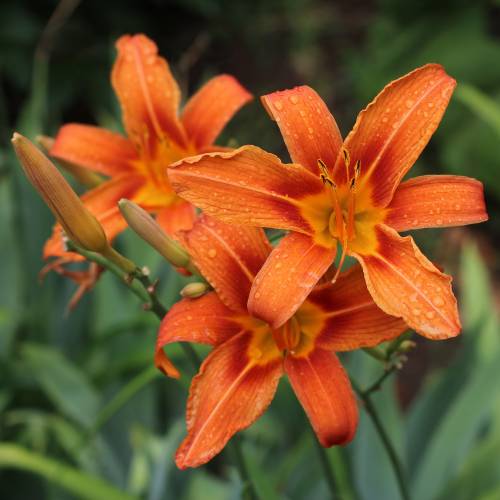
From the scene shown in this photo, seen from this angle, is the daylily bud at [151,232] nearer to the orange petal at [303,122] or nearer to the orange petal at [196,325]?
the orange petal at [196,325]

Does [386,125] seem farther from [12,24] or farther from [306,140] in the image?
[12,24]

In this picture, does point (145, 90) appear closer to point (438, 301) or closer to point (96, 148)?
point (96, 148)

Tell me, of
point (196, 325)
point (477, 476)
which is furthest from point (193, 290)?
point (477, 476)

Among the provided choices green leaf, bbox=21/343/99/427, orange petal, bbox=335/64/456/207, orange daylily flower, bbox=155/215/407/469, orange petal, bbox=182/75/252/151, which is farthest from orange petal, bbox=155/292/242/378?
green leaf, bbox=21/343/99/427

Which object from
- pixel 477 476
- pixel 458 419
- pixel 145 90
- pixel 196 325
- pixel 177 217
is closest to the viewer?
pixel 196 325

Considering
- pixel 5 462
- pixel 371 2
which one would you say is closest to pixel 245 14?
pixel 371 2

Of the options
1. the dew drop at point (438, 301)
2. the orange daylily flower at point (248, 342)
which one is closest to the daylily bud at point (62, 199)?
the orange daylily flower at point (248, 342)
